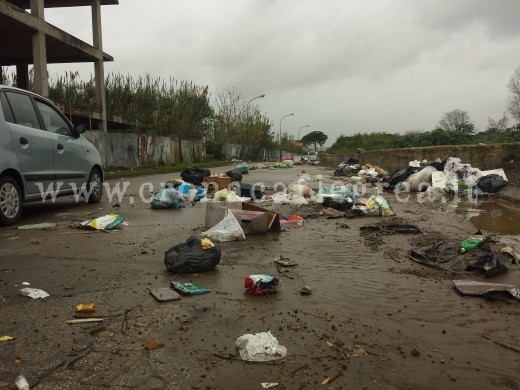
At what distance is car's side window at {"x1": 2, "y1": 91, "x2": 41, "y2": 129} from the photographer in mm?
6070

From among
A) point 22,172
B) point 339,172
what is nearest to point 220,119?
point 339,172

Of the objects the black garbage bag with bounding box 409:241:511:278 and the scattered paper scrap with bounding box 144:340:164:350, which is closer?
the scattered paper scrap with bounding box 144:340:164:350

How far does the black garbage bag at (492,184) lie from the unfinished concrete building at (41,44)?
15.1 m

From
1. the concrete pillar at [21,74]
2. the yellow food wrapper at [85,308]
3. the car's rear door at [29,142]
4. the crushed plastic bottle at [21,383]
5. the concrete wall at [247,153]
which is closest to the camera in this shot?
the crushed plastic bottle at [21,383]

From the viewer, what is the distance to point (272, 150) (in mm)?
60625

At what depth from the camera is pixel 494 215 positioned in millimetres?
8273

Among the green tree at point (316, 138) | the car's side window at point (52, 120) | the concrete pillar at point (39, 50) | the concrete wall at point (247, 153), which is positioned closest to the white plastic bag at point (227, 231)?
the car's side window at point (52, 120)

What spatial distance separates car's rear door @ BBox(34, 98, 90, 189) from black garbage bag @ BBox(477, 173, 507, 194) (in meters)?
9.79

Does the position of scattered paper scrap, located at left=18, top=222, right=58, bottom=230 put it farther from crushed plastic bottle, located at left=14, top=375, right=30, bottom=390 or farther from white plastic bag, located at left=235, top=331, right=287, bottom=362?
white plastic bag, located at left=235, top=331, right=287, bottom=362

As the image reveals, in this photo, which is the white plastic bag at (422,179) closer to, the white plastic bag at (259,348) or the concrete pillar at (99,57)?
the white plastic bag at (259,348)

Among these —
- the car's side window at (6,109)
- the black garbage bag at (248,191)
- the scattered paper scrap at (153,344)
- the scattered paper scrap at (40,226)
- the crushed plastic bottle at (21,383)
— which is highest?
the car's side window at (6,109)

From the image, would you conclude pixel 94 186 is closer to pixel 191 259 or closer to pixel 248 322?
pixel 191 259

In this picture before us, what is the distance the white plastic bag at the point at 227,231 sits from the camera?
17.5 feet

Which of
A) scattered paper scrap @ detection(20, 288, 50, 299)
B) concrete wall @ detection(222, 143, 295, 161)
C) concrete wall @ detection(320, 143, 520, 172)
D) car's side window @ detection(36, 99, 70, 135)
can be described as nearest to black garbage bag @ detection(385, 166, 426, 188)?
concrete wall @ detection(320, 143, 520, 172)
